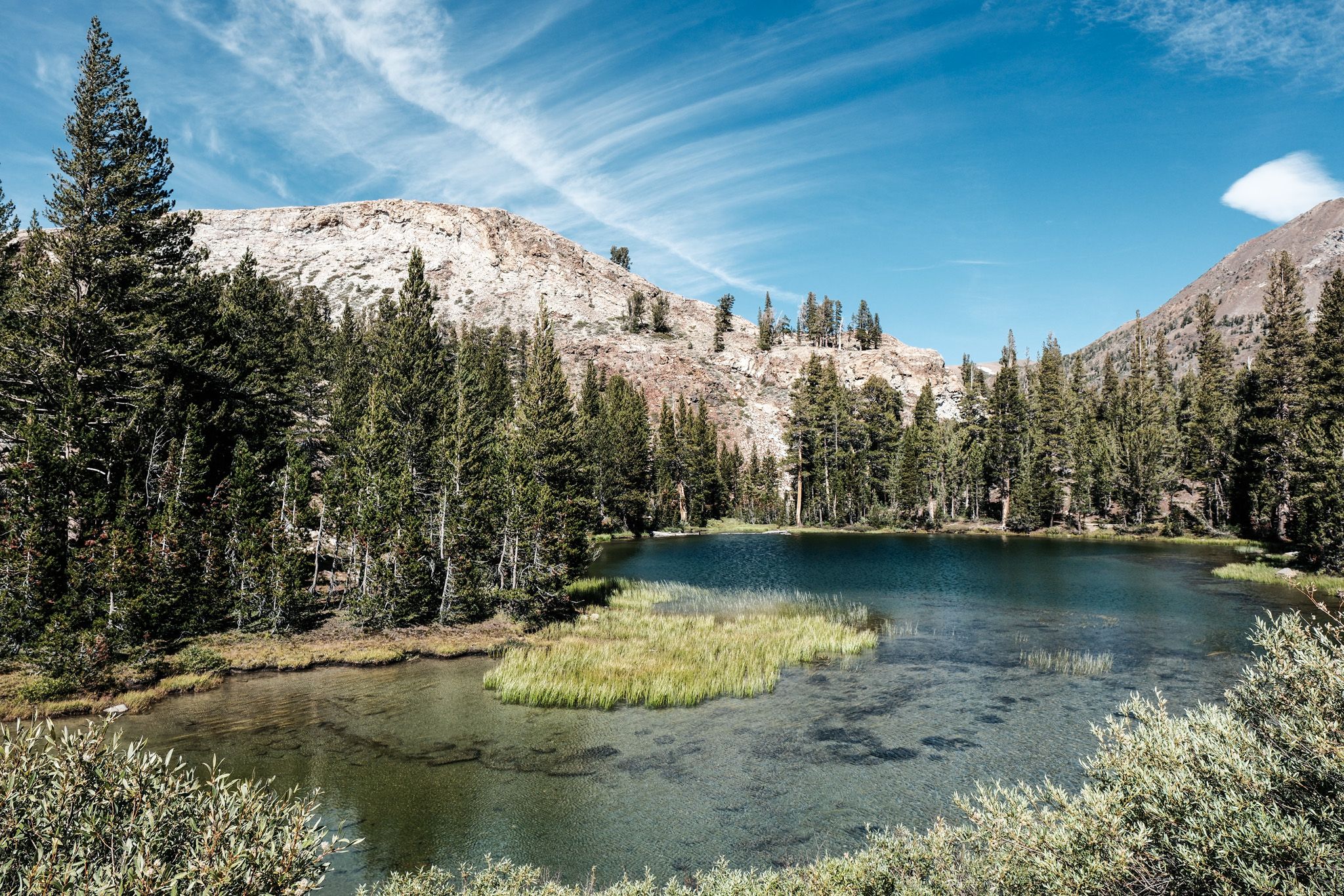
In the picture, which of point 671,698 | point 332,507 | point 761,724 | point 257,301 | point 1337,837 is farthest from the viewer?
point 257,301

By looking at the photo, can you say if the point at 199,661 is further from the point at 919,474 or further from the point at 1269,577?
the point at 919,474

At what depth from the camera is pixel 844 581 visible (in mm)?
50844

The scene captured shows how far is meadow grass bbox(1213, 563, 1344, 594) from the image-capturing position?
39.3 meters

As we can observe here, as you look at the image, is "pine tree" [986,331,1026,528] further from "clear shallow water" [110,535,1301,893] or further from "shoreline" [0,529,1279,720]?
"shoreline" [0,529,1279,720]

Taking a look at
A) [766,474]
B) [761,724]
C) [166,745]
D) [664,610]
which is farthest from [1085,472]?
[166,745]

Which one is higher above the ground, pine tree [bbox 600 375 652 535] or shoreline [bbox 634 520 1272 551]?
pine tree [bbox 600 375 652 535]

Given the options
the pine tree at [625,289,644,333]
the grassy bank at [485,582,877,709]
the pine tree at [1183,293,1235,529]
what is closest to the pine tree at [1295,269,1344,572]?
the pine tree at [1183,293,1235,529]

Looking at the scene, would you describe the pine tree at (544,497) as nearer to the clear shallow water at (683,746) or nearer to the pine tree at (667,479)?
the clear shallow water at (683,746)

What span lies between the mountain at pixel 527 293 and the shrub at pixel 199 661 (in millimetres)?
114983

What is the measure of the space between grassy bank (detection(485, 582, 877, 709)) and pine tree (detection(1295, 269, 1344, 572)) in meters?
34.0

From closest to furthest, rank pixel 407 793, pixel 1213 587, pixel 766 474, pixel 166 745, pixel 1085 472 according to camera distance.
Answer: pixel 407 793 → pixel 166 745 → pixel 1213 587 → pixel 1085 472 → pixel 766 474

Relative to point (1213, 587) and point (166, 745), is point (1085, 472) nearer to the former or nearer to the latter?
point (1213, 587)

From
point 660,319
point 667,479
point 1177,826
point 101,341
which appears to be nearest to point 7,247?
point 101,341

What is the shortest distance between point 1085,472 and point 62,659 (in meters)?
107
